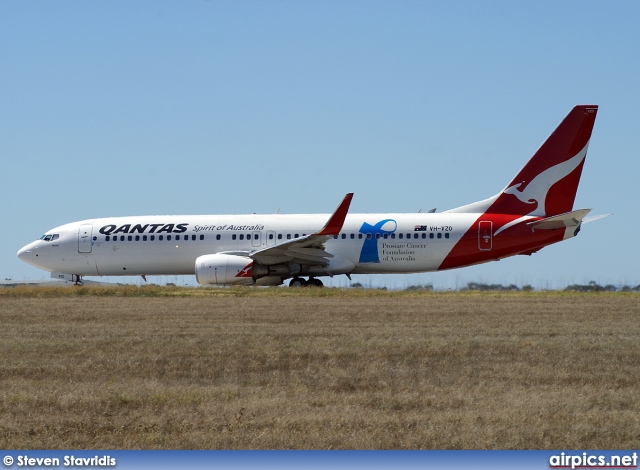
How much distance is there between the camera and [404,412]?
827cm

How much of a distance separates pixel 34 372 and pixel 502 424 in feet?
18.9

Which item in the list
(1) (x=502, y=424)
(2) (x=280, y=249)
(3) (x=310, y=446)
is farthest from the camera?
(2) (x=280, y=249)

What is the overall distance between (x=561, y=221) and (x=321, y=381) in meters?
20.6

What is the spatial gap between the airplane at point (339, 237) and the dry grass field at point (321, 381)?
1121 cm

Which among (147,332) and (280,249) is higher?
(280,249)

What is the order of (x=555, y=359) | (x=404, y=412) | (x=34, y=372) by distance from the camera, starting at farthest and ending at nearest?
(x=555, y=359)
(x=34, y=372)
(x=404, y=412)

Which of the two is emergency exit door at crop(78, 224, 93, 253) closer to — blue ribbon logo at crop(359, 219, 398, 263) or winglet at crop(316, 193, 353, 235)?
winglet at crop(316, 193, 353, 235)

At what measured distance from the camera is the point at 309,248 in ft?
99.6

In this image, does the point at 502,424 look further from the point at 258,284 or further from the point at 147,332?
the point at 258,284

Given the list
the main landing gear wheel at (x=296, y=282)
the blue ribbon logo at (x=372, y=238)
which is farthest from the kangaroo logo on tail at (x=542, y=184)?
the main landing gear wheel at (x=296, y=282)

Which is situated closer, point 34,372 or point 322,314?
point 34,372

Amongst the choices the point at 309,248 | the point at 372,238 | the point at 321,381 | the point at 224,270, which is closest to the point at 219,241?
the point at 224,270

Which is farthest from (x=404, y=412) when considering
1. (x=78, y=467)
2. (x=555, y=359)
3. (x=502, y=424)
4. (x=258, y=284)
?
(x=258, y=284)

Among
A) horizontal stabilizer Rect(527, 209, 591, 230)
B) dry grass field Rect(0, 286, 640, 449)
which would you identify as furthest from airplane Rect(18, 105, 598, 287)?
dry grass field Rect(0, 286, 640, 449)
